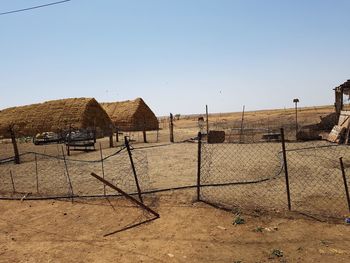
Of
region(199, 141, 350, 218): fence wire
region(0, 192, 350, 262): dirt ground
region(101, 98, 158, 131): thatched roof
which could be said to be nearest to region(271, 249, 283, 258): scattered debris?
region(0, 192, 350, 262): dirt ground

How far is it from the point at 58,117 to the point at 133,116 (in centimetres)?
1045

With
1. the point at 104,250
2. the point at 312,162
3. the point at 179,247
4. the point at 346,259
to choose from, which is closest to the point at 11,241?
the point at 104,250

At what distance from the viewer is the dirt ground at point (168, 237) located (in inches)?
219

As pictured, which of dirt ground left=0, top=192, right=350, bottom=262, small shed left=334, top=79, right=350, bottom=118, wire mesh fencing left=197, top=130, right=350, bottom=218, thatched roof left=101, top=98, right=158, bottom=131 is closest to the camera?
dirt ground left=0, top=192, right=350, bottom=262

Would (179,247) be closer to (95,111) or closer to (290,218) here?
(290,218)

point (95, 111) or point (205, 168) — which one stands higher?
point (95, 111)

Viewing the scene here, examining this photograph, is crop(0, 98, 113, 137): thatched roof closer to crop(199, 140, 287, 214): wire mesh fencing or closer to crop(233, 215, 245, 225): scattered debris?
crop(199, 140, 287, 214): wire mesh fencing

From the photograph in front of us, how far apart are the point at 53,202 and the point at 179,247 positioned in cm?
437

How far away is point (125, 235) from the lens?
652cm

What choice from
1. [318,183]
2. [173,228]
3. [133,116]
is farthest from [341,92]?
[133,116]

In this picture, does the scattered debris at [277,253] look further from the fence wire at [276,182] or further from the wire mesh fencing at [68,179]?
the wire mesh fencing at [68,179]

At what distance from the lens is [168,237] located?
20.7 ft

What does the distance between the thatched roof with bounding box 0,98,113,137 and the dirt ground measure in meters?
36.0

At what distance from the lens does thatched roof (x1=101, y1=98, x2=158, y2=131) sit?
164ft
